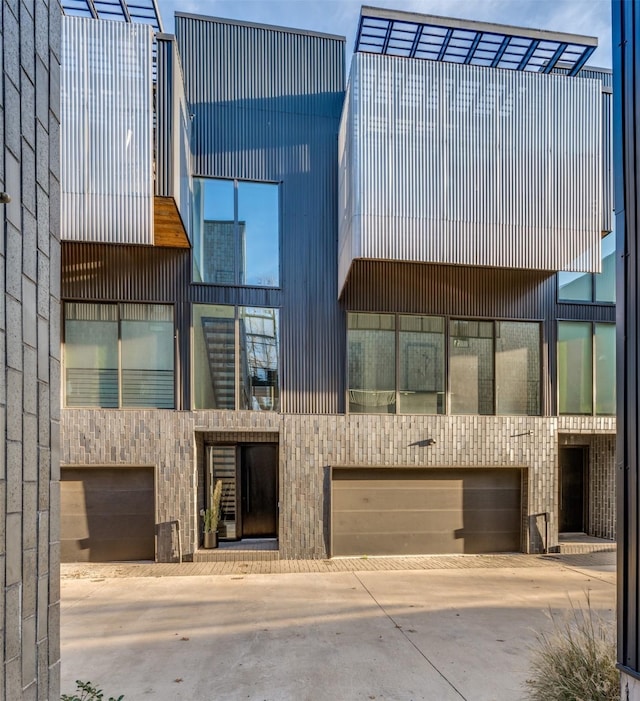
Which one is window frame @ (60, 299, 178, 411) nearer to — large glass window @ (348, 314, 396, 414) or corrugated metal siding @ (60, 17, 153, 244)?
corrugated metal siding @ (60, 17, 153, 244)

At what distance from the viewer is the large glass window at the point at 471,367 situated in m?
9.34

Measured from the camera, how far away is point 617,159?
3.57 metres

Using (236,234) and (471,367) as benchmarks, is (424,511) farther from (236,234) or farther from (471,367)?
(236,234)

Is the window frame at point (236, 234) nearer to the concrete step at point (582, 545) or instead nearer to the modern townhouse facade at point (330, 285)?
the modern townhouse facade at point (330, 285)

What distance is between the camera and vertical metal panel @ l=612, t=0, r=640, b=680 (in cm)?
320

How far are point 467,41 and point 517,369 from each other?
6836 mm

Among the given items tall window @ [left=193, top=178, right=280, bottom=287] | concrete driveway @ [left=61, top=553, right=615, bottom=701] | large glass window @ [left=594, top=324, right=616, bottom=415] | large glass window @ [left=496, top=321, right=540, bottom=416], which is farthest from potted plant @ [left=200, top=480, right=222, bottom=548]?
large glass window @ [left=594, top=324, right=616, bottom=415]

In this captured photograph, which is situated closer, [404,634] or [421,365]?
[404,634]

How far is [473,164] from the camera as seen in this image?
8273 millimetres

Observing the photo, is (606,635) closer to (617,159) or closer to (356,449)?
(617,159)

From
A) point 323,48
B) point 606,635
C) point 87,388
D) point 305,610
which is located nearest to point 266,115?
point 323,48

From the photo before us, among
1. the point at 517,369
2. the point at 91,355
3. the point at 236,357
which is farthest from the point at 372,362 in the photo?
the point at 91,355

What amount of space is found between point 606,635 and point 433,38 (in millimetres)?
10210

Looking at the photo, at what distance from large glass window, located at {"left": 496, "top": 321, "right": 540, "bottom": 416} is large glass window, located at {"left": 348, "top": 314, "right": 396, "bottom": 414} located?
2332 mm
